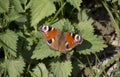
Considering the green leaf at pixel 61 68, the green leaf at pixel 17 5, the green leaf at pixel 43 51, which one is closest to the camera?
the green leaf at pixel 43 51

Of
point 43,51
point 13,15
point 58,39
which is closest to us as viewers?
point 58,39

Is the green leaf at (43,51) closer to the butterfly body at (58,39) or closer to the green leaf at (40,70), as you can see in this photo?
the butterfly body at (58,39)

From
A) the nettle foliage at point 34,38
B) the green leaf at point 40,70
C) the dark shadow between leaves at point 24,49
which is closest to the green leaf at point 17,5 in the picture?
the nettle foliage at point 34,38

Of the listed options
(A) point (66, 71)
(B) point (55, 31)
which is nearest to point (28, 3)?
(B) point (55, 31)

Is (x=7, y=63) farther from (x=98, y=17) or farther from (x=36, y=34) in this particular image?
(x=98, y=17)

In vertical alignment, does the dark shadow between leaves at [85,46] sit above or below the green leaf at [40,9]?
below

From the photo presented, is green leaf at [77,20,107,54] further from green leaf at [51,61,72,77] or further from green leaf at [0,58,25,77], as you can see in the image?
green leaf at [0,58,25,77]

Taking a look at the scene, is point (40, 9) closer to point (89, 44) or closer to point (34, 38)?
point (34, 38)

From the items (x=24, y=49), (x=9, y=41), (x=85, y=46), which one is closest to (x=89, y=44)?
(x=85, y=46)
